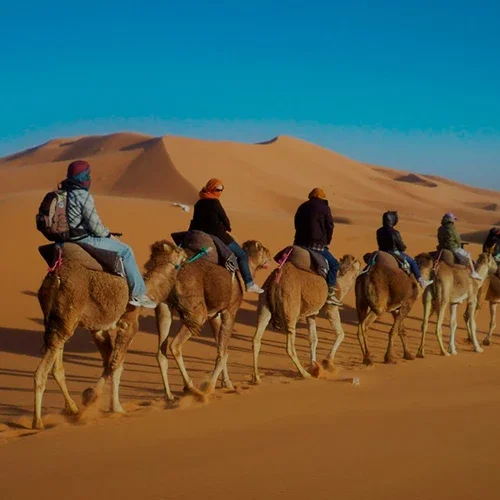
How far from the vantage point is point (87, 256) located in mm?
7699

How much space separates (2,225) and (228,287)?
50.1ft

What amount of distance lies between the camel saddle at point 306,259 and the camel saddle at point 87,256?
3.70 meters

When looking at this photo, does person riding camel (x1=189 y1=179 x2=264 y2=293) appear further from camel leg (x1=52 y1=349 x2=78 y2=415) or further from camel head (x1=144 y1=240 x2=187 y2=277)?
camel leg (x1=52 y1=349 x2=78 y2=415)

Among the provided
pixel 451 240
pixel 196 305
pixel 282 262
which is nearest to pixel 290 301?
pixel 282 262

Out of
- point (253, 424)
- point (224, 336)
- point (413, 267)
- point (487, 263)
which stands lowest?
point (253, 424)

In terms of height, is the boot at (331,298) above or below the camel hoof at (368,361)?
above

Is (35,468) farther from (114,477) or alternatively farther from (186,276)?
(186,276)

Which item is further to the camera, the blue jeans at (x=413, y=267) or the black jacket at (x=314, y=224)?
the blue jeans at (x=413, y=267)

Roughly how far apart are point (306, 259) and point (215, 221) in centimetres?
192

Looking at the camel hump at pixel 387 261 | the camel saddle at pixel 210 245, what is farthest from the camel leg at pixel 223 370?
the camel hump at pixel 387 261

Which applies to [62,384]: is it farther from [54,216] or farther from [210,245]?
[210,245]

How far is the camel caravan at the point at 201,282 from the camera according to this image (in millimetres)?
7566

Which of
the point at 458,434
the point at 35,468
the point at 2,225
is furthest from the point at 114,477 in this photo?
the point at 2,225

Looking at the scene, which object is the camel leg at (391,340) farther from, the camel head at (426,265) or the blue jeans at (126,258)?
the blue jeans at (126,258)
